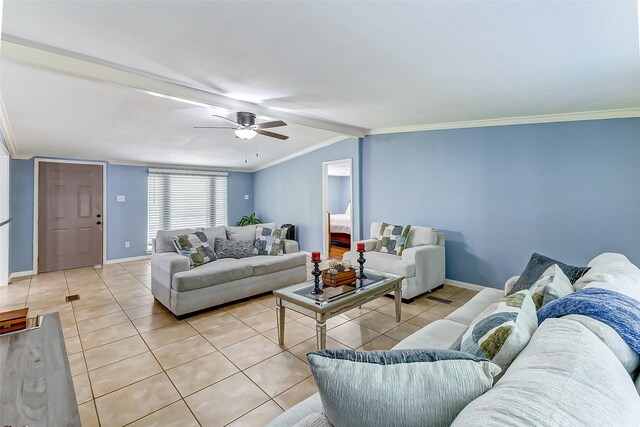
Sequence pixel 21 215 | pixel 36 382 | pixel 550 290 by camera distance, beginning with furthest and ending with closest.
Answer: pixel 21 215
pixel 550 290
pixel 36 382

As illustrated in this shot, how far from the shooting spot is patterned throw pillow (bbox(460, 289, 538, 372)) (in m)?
1.03

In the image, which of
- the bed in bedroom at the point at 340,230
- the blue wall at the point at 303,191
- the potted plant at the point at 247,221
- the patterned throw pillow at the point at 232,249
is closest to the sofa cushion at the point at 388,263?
the blue wall at the point at 303,191

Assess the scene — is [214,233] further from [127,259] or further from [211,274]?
[127,259]

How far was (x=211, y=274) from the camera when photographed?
3.44m

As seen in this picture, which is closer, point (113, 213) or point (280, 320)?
point (280, 320)

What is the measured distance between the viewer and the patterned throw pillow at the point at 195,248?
12.2 feet

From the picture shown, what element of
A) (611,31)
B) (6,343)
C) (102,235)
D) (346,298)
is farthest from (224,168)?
(611,31)

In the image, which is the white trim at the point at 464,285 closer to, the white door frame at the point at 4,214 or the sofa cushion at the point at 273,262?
the sofa cushion at the point at 273,262

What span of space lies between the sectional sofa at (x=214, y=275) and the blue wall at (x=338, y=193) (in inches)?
233

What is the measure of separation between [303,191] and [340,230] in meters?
1.27

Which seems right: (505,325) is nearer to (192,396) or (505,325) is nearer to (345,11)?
(345,11)

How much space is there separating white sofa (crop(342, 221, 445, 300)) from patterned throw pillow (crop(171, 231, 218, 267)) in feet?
6.14

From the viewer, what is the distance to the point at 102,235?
228 inches

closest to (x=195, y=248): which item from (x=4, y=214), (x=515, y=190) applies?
(x=4, y=214)
